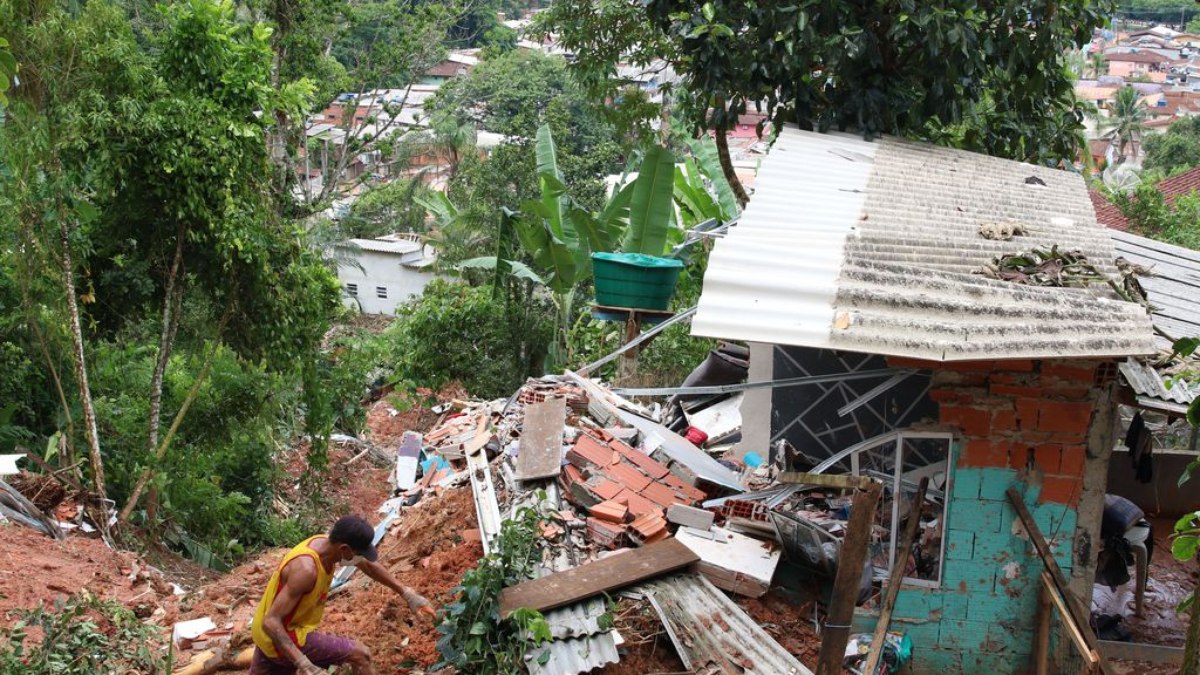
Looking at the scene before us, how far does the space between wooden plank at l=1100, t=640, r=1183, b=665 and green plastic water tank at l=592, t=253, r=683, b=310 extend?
16.0 feet

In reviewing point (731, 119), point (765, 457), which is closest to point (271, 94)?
point (731, 119)

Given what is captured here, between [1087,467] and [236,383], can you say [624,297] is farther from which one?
[1087,467]

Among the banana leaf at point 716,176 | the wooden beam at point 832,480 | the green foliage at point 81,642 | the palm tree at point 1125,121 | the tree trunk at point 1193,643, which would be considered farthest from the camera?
the palm tree at point 1125,121

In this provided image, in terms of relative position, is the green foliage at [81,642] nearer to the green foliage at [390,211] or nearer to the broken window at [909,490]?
the broken window at [909,490]

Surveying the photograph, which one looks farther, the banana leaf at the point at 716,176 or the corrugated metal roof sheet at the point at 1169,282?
the banana leaf at the point at 716,176

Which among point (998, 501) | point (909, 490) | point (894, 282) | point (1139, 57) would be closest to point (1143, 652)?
point (998, 501)

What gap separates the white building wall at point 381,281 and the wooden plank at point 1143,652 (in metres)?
22.1

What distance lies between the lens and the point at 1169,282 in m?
6.62

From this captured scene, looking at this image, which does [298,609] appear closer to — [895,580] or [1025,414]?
[895,580]

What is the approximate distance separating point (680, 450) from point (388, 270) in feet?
71.8

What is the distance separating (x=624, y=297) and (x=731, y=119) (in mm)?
1852

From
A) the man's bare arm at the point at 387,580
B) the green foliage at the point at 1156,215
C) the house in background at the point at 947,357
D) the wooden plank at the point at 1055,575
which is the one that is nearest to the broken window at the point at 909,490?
the house in background at the point at 947,357

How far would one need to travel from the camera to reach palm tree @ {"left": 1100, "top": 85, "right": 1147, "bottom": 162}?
45469 millimetres

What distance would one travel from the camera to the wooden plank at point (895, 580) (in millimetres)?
5355
